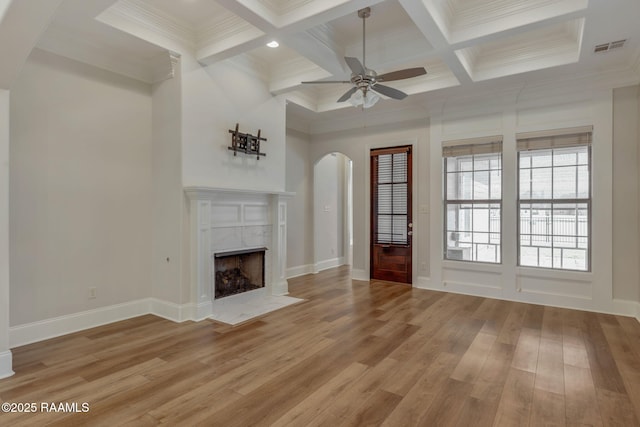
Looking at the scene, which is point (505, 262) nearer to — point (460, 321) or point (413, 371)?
point (460, 321)

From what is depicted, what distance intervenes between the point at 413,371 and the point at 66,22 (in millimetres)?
4584

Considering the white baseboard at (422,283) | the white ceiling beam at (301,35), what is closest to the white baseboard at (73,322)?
the white ceiling beam at (301,35)

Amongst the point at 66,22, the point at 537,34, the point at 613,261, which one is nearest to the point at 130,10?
the point at 66,22

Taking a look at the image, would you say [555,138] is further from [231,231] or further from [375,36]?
[231,231]

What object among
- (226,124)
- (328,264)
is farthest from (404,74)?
(328,264)

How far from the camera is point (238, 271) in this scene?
15.9 ft

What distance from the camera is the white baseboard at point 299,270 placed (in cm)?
673

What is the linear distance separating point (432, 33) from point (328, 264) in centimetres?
534

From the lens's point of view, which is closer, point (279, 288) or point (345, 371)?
point (345, 371)

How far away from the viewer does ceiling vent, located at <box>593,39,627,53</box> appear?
12.1 ft

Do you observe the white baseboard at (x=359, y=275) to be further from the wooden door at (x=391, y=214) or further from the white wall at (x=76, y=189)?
the white wall at (x=76, y=189)

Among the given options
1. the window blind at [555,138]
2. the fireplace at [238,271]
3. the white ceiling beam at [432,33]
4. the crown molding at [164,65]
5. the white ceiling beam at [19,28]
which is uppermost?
the white ceiling beam at [432,33]

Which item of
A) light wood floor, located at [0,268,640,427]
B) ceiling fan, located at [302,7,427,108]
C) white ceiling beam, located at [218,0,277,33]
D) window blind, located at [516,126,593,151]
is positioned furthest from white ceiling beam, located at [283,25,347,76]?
light wood floor, located at [0,268,640,427]

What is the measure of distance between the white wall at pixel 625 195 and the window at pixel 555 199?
289 mm
